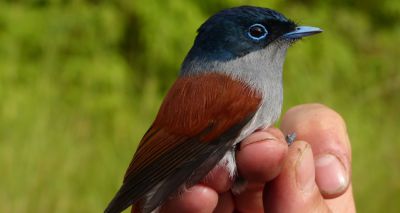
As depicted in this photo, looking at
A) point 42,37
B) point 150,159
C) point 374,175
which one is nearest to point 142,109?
point 42,37

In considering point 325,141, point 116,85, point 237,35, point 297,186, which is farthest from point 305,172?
point 116,85

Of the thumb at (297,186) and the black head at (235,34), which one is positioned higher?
the black head at (235,34)

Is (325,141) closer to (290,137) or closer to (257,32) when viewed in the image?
(290,137)

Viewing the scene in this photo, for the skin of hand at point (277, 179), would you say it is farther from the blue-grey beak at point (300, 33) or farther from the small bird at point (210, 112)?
the blue-grey beak at point (300, 33)

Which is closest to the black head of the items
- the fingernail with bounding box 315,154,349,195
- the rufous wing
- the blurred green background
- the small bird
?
the small bird

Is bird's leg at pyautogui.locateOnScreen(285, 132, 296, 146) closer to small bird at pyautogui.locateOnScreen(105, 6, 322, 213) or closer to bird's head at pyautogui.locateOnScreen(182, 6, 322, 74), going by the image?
small bird at pyautogui.locateOnScreen(105, 6, 322, 213)

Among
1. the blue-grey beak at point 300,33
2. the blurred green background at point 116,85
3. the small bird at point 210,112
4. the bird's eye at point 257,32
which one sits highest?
the bird's eye at point 257,32

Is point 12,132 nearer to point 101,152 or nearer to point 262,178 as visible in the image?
point 101,152

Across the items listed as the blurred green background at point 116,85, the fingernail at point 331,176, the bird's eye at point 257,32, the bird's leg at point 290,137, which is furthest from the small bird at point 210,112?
the blurred green background at point 116,85
